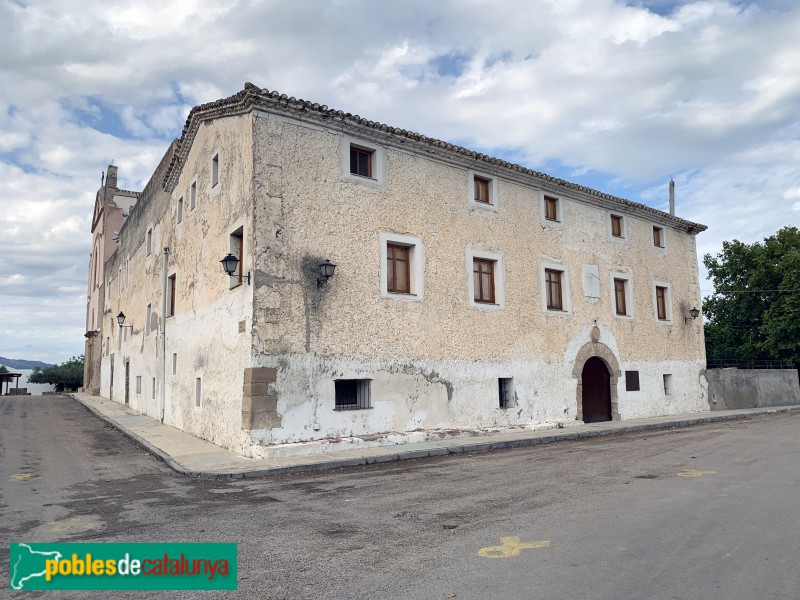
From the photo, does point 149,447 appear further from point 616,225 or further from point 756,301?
point 756,301

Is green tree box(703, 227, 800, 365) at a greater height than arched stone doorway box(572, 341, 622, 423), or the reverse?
green tree box(703, 227, 800, 365)

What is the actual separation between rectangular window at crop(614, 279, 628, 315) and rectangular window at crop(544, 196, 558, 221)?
364cm

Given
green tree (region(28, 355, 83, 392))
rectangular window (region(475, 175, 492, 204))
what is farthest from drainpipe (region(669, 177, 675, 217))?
green tree (region(28, 355, 83, 392))

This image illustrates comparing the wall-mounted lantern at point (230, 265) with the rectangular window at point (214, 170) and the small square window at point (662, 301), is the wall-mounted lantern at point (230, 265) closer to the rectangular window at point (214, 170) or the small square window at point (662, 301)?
the rectangular window at point (214, 170)

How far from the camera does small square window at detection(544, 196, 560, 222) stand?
1786cm

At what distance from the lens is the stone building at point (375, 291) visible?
38.9 feet

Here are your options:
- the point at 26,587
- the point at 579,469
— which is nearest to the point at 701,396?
the point at 579,469

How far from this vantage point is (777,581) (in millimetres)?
4250

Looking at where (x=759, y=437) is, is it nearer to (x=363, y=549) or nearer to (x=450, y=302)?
(x=450, y=302)

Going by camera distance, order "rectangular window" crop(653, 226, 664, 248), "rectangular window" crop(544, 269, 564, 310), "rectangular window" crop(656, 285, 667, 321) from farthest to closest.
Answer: "rectangular window" crop(653, 226, 664, 248) < "rectangular window" crop(656, 285, 667, 321) < "rectangular window" crop(544, 269, 564, 310)

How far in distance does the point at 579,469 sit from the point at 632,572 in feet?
17.2

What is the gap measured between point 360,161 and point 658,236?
13.5 meters

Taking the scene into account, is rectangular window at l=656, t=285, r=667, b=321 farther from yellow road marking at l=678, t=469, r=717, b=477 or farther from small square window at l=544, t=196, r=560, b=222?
yellow road marking at l=678, t=469, r=717, b=477

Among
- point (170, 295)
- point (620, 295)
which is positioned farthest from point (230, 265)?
point (620, 295)
